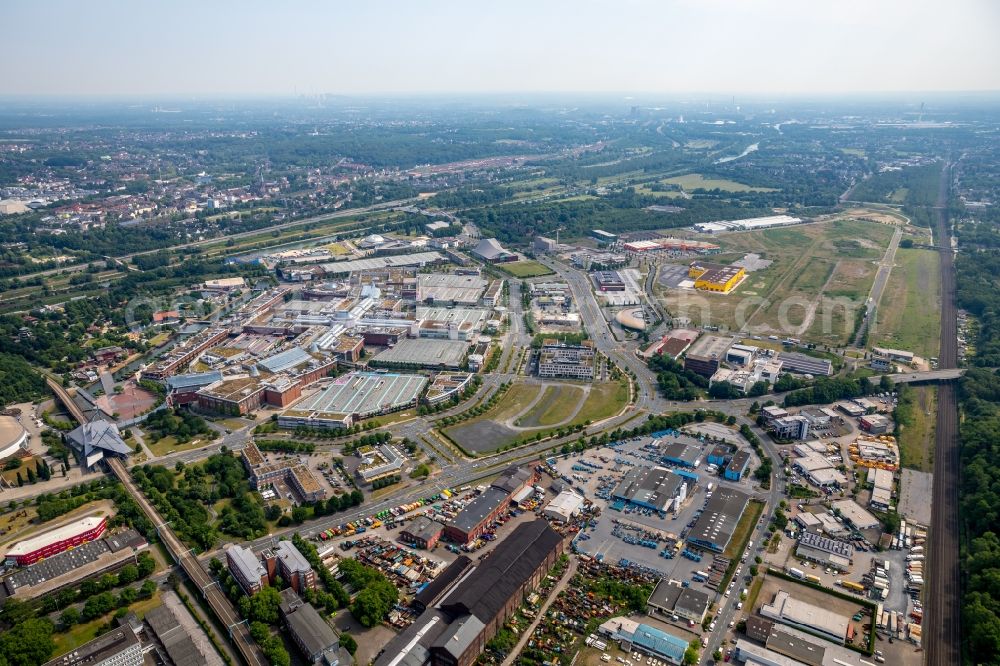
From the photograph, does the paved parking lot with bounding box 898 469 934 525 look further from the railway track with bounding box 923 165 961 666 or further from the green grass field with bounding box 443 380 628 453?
the green grass field with bounding box 443 380 628 453

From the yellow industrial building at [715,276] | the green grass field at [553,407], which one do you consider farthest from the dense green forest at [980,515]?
the yellow industrial building at [715,276]

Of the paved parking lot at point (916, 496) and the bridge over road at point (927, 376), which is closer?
the paved parking lot at point (916, 496)

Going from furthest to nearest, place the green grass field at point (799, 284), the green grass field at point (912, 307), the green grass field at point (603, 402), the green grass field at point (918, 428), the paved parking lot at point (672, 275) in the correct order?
the paved parking lot at point (672, 275) → the green grass field at point (799, 284) → the green grass field at point (912, 307) → the green grass field at point (603, 402) → the green grass field at point (918, 428)

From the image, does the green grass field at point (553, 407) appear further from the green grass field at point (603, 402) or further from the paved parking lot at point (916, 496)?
the paved parking lot at point (916, 496)

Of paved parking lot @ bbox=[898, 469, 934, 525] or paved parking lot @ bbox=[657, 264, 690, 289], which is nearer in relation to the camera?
paved parking lot @ bbox=[898, 469, 934, 525]

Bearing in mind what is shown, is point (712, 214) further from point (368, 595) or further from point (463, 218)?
point (368, 595)

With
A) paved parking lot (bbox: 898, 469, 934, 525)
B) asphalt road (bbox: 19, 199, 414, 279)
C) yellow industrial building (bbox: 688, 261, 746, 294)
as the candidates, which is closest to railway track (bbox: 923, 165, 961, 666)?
paved parking lot (bbox: 898, 469, 934, 525)

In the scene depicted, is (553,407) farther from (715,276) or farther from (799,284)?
(799,284)

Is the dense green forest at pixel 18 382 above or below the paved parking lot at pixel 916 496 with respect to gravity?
above
